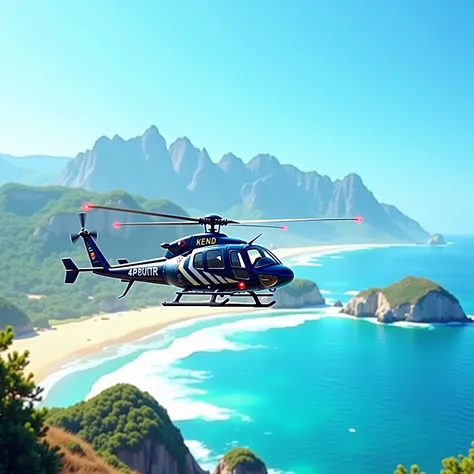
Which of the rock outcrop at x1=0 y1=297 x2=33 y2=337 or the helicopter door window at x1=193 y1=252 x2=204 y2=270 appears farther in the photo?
the rock outcrop at x1=0 y1=297 x2=33 y2=337

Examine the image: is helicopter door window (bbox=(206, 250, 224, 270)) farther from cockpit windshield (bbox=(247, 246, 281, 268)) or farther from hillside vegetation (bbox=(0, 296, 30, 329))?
hillside vegetation (bbox=(0, 296, 30, 329))

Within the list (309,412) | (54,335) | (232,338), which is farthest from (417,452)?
(54,335)

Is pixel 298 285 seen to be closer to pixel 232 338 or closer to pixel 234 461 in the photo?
pixel 232 338

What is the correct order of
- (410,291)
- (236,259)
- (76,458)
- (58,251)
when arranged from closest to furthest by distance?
1. (236,259)
2. (76,458)
3. (410,291)
4. (58,251)

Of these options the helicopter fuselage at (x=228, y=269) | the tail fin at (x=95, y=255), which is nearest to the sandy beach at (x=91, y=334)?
the tail fin at (x=95, y=255)

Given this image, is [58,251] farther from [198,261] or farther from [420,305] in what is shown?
[198,261]

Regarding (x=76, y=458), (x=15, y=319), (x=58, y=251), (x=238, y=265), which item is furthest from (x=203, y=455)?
(x=58, y=251)

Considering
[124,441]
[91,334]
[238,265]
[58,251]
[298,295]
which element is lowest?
[91,334]

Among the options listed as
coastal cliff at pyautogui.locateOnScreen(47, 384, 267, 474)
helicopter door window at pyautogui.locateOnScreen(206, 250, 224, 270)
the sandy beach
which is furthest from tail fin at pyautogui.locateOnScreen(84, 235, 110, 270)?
the sandy beach
